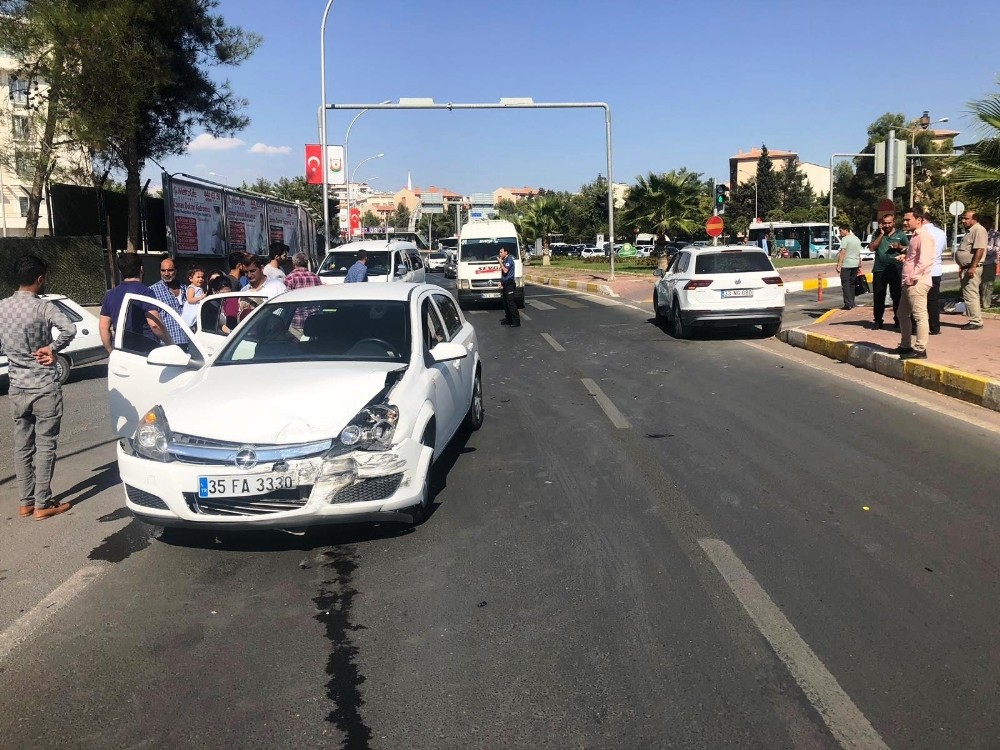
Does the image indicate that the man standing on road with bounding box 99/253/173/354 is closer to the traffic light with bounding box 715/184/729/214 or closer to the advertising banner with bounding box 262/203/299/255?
the advertising banner with bounding box 262/203/299/255

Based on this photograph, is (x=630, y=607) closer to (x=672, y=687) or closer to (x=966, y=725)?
(x=672, y=687)

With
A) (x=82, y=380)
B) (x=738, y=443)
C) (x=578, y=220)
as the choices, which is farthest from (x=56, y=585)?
(x=578, y=220)

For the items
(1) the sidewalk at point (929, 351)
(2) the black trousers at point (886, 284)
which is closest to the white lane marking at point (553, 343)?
(1) the sidewalk at point (929, 351)

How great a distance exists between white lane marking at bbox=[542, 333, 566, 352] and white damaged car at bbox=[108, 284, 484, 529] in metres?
8.24

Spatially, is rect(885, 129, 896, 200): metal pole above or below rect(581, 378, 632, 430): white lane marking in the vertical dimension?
above

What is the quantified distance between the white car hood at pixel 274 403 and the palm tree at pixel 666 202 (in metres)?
37.7

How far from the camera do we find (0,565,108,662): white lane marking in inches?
156

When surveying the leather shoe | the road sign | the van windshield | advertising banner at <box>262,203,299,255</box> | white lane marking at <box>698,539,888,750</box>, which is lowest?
white lane marking at <box>698,539,888,750</box>

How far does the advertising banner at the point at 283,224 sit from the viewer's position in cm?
2856

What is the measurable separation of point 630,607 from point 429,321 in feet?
10.7

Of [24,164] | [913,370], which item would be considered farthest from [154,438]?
[24,164]

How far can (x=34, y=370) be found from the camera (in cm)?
570

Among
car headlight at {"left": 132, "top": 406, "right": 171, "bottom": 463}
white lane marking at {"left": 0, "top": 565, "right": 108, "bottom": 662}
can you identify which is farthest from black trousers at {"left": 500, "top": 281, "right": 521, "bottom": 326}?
white lane marking at {"left": 0, "top": 565, "right": 108, "bottom": 662}

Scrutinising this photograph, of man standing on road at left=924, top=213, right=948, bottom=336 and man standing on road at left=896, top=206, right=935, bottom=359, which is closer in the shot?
man standing on road at left=896, top=206, right=935, bottom=359
